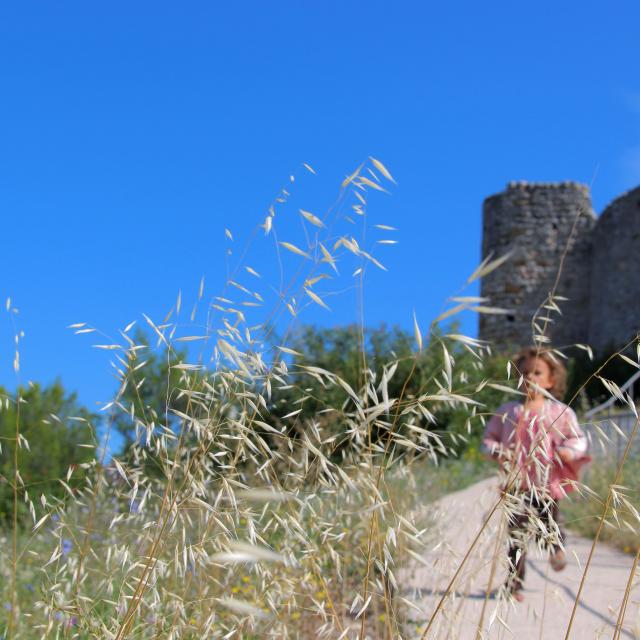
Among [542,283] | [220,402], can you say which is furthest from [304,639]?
[542,283]

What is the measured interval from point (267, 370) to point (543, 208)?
16.5m

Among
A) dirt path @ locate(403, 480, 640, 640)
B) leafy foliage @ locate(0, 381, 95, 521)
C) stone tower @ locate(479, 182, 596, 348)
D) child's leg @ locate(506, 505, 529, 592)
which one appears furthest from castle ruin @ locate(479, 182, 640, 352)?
child's leg @ locate(506, 505, 529, 592)

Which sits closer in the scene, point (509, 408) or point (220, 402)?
point (220, 402)

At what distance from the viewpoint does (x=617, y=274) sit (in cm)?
1670

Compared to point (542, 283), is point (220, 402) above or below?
below

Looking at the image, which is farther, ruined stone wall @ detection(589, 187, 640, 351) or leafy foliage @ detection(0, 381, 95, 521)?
ruined stone wall @ detection(589, 187, 640, 351)

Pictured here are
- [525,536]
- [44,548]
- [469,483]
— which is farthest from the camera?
[469,483]

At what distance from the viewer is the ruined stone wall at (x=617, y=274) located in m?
16.4

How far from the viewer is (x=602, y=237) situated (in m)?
17.5

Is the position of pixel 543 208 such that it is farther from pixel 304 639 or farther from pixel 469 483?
pixel 304 639

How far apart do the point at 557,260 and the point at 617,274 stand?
1.16m

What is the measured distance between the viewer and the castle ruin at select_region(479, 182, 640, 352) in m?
16.6

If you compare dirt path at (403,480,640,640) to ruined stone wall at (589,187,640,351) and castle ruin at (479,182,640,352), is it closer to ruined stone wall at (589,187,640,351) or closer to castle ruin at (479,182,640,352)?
ruined stone wall at (589,187,640,351)

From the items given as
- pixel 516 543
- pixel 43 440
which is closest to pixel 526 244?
pixel 43 440
